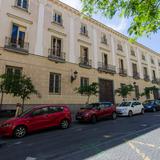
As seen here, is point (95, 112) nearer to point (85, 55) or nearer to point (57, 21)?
point (85, 55)

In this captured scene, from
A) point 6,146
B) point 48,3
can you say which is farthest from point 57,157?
point 48,3

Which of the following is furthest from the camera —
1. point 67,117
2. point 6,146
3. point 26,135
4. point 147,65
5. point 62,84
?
point 147,65

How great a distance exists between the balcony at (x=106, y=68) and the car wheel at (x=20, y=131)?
1490 cm

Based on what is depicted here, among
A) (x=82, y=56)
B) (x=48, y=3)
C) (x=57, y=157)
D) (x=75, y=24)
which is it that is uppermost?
(x=48, y=3)

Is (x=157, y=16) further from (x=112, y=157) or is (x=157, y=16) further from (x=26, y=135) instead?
(x=26, y=135)

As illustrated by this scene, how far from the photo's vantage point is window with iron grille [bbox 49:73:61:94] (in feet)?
55.8

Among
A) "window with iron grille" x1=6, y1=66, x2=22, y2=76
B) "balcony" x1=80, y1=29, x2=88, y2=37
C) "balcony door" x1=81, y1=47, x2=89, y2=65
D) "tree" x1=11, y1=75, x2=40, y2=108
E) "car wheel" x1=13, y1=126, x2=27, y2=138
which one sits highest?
"balcony" x1=80, y1=29, x2=88, y2=37

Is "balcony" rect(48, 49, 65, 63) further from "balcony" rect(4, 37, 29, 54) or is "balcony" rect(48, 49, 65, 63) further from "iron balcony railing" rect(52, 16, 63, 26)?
"iron balcony railing" rect(52, 16, 63, 26)

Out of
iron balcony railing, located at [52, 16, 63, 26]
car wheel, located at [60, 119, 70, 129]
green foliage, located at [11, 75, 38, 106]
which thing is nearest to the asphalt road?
car wheel, located at [60, 119, 70, 129]

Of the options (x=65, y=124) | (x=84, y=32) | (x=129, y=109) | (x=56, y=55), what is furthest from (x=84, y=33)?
(x=65, y=124)

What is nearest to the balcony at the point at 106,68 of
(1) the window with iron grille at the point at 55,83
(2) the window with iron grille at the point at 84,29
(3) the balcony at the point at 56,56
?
(2) the window with iron grille at the point at 84,29

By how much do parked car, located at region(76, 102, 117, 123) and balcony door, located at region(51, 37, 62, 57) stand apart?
25.2 ft

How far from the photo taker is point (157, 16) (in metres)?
5.69

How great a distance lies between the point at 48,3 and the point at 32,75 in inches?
355
